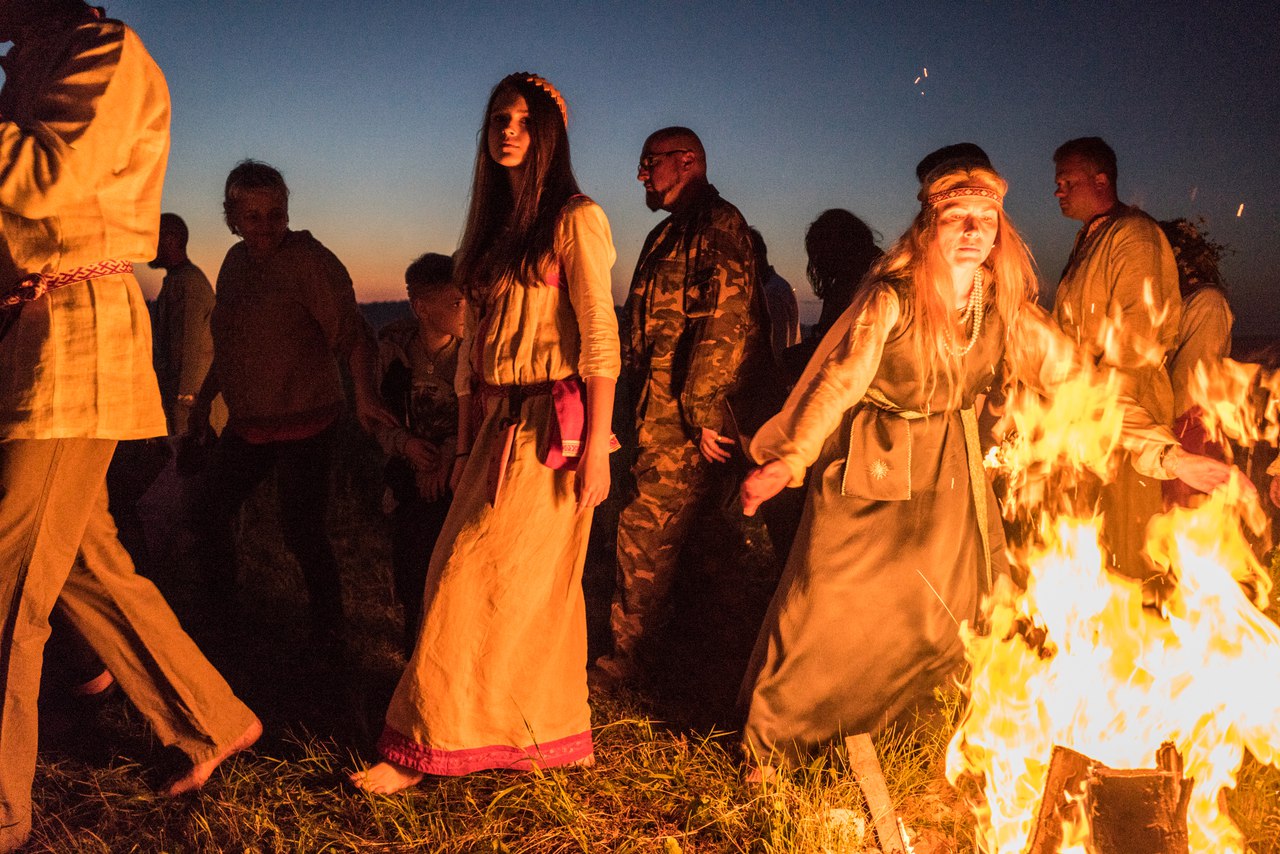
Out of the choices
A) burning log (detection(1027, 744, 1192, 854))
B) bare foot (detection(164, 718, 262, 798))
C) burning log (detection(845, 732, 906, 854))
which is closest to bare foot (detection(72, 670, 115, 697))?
bare foot (detection(164, 718, 262, 798))

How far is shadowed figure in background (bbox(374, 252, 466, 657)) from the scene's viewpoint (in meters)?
4.39

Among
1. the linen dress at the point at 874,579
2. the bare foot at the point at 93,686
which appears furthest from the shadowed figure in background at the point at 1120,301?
the bare foot at the point at 93,686

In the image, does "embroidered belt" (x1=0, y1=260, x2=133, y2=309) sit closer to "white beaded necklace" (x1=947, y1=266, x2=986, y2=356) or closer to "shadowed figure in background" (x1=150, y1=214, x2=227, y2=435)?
"white beaded necklace" (x1=947, y1=266, x2=986, y2=356)

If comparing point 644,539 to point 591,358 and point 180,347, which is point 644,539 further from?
point 180,347

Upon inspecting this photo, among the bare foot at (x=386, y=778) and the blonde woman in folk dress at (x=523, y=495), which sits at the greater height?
the blonde woman in folk dress at (x=523, y=495)

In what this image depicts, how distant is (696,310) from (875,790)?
2181mm

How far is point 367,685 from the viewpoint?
4.53 m

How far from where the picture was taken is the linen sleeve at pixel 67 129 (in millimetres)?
2670

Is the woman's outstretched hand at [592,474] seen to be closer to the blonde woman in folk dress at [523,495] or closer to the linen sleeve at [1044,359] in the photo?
the blonde woman in folk dress at [523,495]

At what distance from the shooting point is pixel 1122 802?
231 cm

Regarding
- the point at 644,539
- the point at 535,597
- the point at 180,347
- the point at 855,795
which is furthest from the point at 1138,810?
the point at 180,347

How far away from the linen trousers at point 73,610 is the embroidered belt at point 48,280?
16.2 inches

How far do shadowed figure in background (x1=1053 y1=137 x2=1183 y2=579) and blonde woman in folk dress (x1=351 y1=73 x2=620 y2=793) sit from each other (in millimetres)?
2609

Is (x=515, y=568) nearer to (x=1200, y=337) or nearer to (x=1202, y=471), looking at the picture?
(x=1202, y=471)
